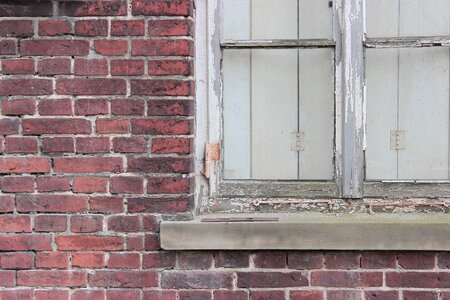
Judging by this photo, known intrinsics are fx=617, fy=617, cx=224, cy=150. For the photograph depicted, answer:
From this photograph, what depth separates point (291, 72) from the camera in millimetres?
2904

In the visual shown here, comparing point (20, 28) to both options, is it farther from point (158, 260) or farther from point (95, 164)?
point (158, 260)

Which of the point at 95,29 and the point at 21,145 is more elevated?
the point at 95,29

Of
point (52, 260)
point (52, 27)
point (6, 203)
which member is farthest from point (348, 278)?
point (52, 27)

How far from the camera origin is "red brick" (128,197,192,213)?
274 centimetres

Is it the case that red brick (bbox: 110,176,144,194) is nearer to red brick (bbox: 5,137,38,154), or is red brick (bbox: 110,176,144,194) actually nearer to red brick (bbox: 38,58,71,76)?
red brick (bbox: 5,137,38,154)

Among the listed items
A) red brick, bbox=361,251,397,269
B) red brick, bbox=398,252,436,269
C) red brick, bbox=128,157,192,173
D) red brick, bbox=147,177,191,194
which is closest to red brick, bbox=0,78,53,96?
red brick, bbox=128,157,192,173

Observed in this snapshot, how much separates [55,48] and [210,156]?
0.84 meters

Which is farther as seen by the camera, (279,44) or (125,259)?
(279,44)

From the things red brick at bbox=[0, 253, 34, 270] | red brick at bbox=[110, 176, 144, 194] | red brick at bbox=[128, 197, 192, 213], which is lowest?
red brick at bbox=[0, 253, 34, 270]

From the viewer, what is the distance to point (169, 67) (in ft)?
8.95

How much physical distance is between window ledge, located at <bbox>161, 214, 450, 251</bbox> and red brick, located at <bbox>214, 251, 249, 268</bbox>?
60mm

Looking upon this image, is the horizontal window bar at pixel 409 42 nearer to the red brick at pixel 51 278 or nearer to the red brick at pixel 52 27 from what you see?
the red brick at pixel 52 27

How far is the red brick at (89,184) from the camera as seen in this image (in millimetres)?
2742

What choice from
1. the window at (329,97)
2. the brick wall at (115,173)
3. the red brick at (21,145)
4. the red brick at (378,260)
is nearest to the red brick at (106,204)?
the brick wall at (115,173)
